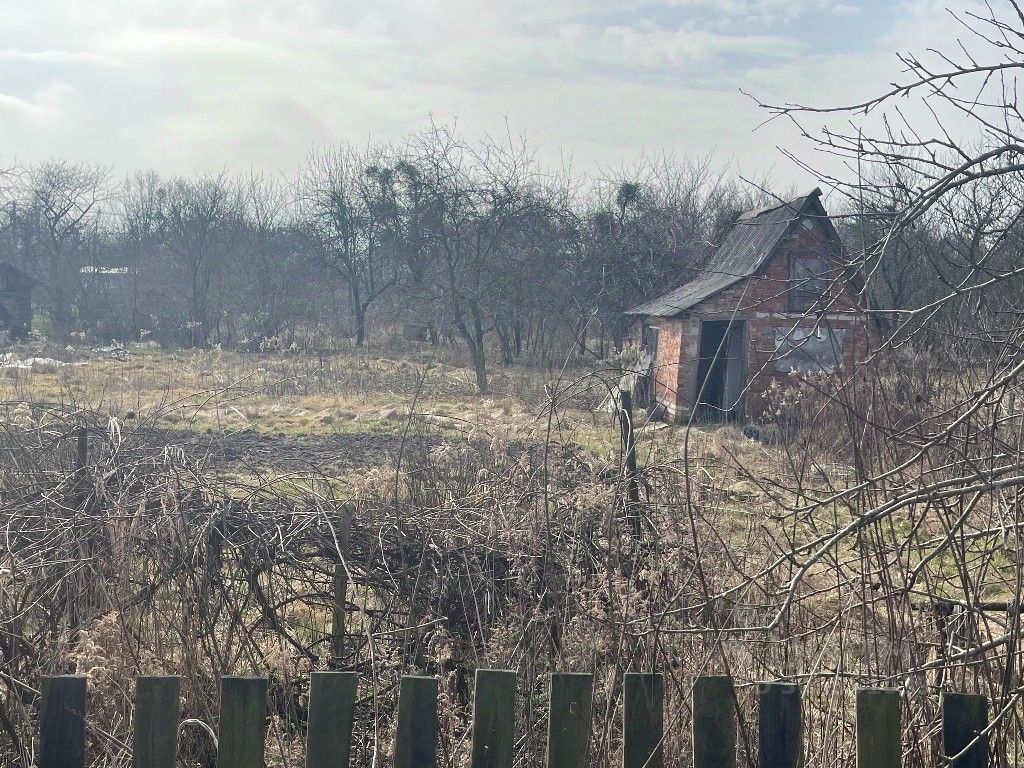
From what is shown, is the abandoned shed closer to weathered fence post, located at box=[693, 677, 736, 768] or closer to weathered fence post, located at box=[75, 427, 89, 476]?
weathered fence post, located at box=[75, 427, 89, 476]

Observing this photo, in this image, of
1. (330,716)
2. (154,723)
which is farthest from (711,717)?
(154,723)

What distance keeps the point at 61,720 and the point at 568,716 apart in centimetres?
131

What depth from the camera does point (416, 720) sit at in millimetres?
2500

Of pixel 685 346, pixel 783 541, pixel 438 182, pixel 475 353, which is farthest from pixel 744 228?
pixel 783 541

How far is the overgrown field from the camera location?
2830 mm

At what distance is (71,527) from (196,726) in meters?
1.08

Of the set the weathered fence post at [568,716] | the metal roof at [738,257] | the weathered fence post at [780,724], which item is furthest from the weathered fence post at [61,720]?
the metal roof at [738,257]

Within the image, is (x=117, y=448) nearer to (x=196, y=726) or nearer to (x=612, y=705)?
(x=196, y=726)

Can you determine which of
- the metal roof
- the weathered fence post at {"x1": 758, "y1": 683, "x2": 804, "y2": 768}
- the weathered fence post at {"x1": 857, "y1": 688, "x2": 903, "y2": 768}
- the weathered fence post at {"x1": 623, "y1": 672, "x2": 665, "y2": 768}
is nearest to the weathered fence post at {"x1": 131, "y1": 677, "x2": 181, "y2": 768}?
the weathered fence post at {"x1": 623, "y1": 672, "x2": 665, "y2": 768}

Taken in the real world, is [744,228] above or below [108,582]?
above

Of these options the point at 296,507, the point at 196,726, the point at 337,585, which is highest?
the point at 296,507

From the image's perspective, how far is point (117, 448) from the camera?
4453mm

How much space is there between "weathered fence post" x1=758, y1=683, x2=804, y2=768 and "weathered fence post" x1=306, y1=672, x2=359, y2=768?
42.0 inches

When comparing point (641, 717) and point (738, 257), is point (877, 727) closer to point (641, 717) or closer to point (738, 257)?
point (641, 717)
